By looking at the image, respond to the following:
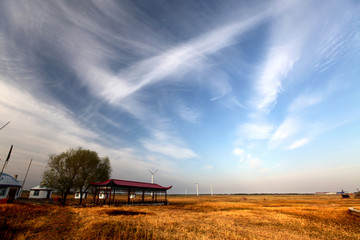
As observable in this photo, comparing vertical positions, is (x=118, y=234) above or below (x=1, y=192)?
below

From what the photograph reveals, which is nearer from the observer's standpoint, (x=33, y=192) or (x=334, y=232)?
(x=334, y=232)

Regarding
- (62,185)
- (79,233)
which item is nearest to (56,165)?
(62,185)

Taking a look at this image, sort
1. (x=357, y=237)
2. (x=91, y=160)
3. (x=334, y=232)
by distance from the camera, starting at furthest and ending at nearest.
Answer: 1. (x=91, y=160)
2. (x=334, y=232)
3. (x=357, y=237)

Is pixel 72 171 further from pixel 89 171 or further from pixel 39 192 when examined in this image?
pixel 39 192

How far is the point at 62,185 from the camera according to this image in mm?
36719

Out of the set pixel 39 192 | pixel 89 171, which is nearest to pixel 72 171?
pixel 89 171

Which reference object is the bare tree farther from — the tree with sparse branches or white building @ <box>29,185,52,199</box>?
white building @ <box>29,185,52,199</box>

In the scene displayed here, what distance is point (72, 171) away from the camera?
3816cm

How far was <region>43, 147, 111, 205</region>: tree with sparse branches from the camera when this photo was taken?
36.6m

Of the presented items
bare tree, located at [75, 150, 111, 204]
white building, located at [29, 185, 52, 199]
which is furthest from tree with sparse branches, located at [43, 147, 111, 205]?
white building, located at [29, 185, 52, 199]

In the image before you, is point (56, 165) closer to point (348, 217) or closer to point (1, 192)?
point (1, 192)

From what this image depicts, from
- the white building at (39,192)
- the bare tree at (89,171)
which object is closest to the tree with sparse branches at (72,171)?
the bare tree at (89,171)

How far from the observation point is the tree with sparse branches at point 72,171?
3659cm

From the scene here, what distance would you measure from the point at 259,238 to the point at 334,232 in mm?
7634
